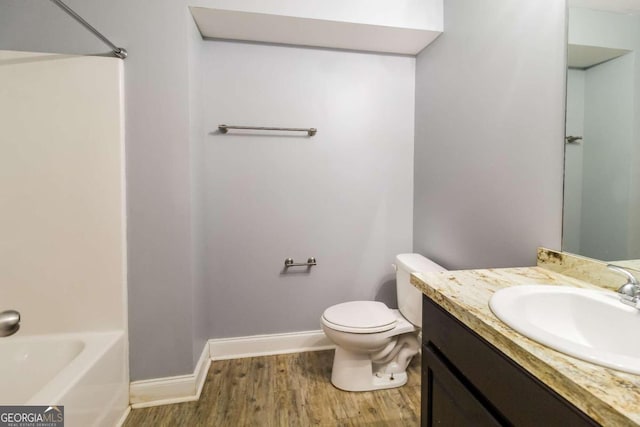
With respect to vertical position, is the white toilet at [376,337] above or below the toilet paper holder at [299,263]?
below

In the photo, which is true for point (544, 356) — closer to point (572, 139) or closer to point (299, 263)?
point (572, 139)

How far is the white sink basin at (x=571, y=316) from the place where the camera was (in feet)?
2.20

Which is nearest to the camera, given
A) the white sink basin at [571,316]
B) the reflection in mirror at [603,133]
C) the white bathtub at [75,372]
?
the white sink basin at [571,316]

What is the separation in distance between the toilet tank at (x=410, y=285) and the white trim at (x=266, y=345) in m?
0.69

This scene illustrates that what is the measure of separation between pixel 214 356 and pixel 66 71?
6.15ft

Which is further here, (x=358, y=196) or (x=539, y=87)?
(x=358, y=196)

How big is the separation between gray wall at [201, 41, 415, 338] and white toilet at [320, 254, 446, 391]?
38cm

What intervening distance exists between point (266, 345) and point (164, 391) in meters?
0.66

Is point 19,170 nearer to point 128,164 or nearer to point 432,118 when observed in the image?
point 128,164

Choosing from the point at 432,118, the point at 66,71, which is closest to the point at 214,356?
the point at 66,71

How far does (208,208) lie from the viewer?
74.3 inches

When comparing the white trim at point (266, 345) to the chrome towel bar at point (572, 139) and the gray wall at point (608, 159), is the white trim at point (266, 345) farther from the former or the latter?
the chrome towel bar at point (572, 139)

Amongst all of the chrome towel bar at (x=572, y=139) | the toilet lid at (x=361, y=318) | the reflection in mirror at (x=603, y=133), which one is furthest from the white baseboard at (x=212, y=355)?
the chrome towel bar at (x=572, y=139)

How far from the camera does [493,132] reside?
4.49 ft
